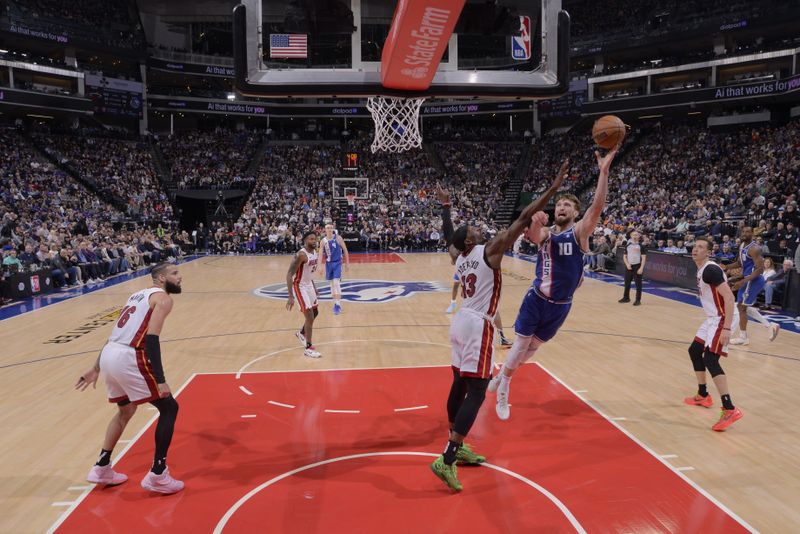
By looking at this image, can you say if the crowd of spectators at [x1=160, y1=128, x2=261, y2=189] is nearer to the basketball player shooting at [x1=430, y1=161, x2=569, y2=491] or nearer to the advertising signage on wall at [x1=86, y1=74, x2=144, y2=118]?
the advertising signage on wall at [x1=86, y1=74, x2=144, y2=118]

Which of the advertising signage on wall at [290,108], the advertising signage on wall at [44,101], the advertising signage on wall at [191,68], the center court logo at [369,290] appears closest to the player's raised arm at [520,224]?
the center court logo at [369,290]

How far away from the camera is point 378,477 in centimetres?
417

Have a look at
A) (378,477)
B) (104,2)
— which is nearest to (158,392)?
(378,477)

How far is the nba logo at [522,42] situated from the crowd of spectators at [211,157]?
27.0 meters

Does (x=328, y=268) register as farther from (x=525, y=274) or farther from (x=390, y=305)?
(x=525, y=274)

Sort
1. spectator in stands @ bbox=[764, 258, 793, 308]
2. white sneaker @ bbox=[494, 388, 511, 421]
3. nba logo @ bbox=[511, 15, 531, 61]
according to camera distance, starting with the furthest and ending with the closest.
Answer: spectator in stands @ bbox=[764, 258, 793, 308], nba logo @ bbox=[511, 15, 531, 61], white sneaker @ bbox=[494, 388, 511, 421]

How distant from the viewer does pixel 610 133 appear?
4719 millimetres

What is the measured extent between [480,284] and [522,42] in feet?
15.6

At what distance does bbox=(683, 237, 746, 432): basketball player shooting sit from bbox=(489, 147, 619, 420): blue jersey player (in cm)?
135

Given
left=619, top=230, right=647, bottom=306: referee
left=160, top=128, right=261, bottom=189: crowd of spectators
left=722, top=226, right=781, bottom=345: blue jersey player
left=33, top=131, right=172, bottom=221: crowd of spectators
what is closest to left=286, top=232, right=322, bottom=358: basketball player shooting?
left=722, top=226, right=781, bottom=345: blue jersey player

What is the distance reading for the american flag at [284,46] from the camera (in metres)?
7.00

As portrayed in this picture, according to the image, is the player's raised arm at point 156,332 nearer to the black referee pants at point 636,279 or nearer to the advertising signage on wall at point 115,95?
the black referee pants at point 636,279

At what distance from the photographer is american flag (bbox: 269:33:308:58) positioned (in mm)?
7004

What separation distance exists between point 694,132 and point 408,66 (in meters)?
→ 29.4
